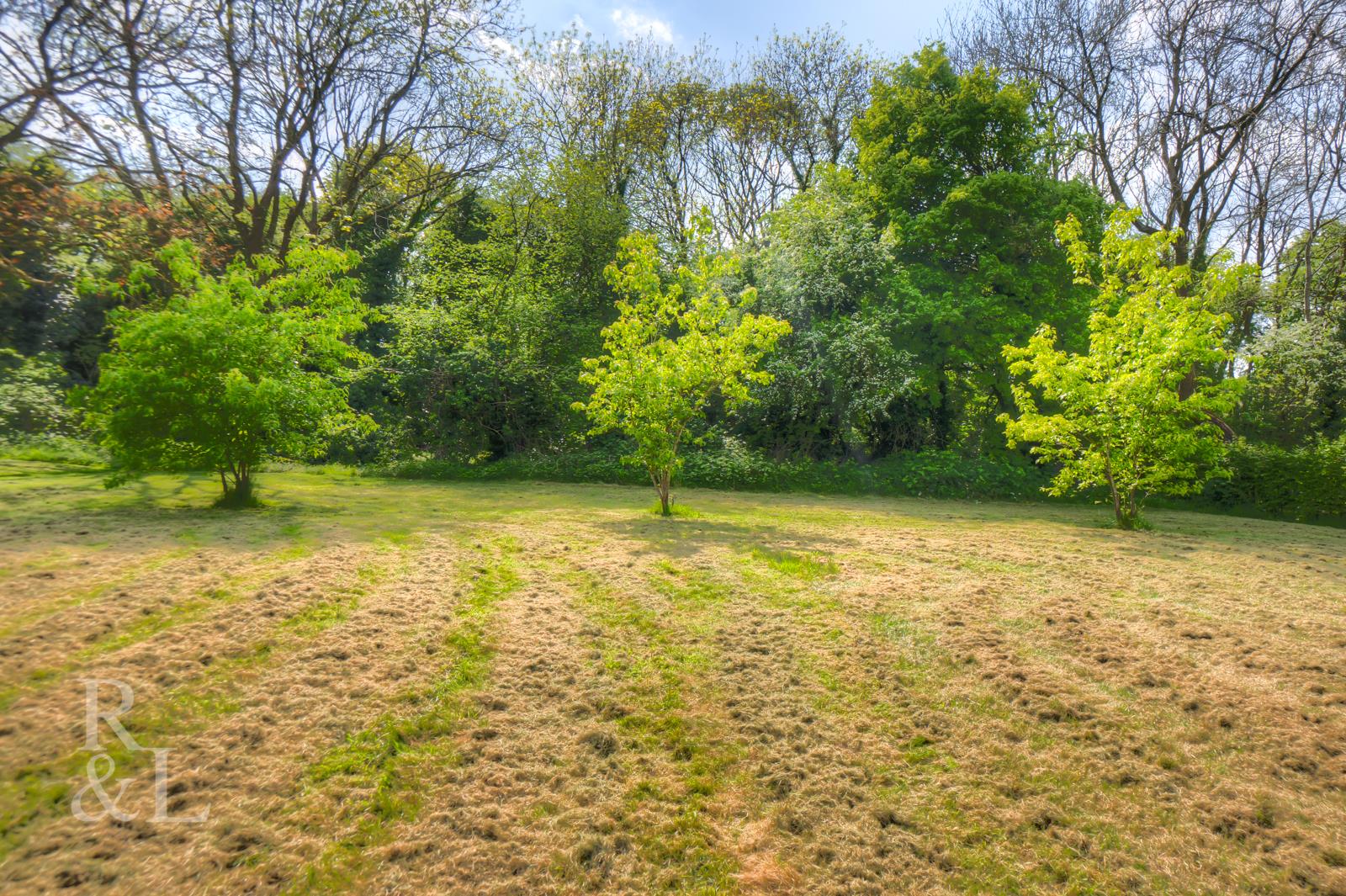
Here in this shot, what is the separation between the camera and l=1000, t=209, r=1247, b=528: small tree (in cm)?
845


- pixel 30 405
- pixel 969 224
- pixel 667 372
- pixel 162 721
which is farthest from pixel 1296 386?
pixel 30 405

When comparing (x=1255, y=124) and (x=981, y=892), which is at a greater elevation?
(x=1255, y=124)

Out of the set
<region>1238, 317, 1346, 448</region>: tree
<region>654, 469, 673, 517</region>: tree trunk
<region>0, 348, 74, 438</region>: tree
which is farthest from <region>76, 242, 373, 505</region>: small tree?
<region>1238, 317, 1346, 448</region>: tree

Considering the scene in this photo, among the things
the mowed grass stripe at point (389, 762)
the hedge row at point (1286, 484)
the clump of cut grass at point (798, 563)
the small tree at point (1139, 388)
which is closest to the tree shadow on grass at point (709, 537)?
the clump of cut grass at point (798, 563)

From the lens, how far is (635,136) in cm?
2141

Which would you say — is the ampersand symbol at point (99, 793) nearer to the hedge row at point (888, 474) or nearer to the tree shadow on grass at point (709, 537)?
the tree shadow on grass at point (709, 537)

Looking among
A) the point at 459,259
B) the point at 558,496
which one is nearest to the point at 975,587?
the point at 558,496

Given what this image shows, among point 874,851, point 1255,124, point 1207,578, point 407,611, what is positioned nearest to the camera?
point 874,851

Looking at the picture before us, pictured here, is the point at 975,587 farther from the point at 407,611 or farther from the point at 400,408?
the point at 400,408

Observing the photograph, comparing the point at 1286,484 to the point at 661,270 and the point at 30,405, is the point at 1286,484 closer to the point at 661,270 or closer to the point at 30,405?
the point at 661,270

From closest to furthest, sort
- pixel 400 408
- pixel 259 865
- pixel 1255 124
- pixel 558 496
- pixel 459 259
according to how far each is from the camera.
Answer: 1. pixel 259 865
2. pixel 558 496
3. pixel 400 408
4. pixel 1255 124
5. pixel 459 259

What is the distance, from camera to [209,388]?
22.9ft

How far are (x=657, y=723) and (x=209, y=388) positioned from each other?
673 cm

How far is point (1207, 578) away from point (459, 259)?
1853cm
